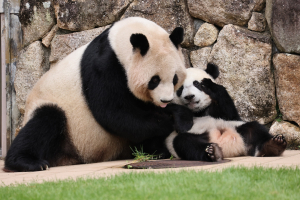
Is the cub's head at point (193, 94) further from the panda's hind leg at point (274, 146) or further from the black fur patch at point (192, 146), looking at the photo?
the panda's hind leg at point (274, 146)

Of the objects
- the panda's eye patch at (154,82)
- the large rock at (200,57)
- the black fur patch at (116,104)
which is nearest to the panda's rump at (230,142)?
the black fur patch at (116,104)

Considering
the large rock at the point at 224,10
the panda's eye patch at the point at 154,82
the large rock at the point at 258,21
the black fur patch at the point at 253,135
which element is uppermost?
the large rock at the point at 224,10

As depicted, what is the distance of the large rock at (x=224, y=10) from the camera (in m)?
5.53

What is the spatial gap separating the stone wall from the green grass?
2.50 m

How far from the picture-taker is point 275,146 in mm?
4184

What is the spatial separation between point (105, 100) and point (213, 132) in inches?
49.4

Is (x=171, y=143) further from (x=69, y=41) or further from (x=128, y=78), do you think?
(x=69, y=41)

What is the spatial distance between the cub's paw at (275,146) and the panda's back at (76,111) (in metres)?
1.64

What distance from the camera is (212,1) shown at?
5652mm

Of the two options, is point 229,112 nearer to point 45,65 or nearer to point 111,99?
point 111,99

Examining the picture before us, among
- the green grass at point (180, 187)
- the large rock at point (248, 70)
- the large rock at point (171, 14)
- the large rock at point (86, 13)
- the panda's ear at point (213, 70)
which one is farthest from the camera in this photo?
the large rock at point (86, 13)

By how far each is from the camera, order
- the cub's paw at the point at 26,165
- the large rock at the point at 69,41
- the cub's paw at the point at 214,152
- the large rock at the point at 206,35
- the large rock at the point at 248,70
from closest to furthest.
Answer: the cub's paw at the point at 214,152
the cub's paw at the point at 26,165
the large rock at the point at 248,70
the large rock at the point at 206,35
the large rock at the point at 69,41

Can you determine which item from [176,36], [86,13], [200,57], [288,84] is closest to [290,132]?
[288,84]

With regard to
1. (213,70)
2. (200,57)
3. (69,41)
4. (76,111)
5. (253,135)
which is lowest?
(253,135)
